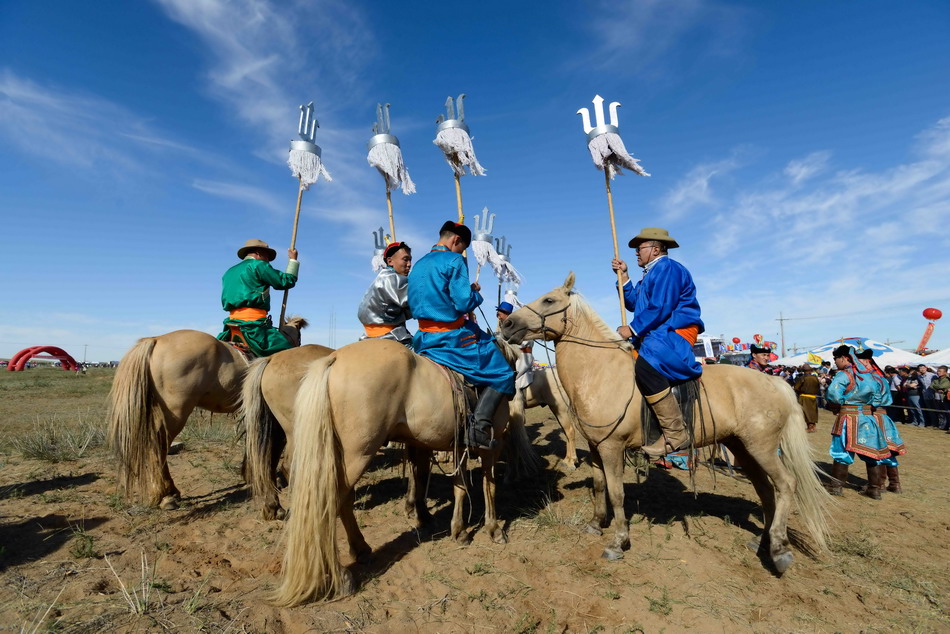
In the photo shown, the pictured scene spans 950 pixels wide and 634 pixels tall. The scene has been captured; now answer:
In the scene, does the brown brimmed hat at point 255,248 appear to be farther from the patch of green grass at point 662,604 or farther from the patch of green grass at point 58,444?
the patch of green grass at point 662,604

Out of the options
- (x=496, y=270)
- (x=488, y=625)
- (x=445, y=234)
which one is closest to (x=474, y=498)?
(x=488, y=625)

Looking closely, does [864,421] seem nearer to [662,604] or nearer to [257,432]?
[662,604]

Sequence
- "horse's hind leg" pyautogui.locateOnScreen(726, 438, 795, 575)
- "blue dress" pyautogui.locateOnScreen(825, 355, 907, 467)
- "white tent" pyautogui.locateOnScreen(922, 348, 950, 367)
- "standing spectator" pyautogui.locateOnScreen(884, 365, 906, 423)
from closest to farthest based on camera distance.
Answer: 1. "horse's hind leg" pyautogui.locateOnScreen(726, 438, 795, 575)
2. "blue dress" pyautogui.locateOnScreen(825, 355, 907, 467)
3. "standing spectator" pyautogui.locateOnScreen(884, 365, 906, 423)
4. "white tent" pyautogui.locateOnScreen(922, 348, 950, 367)

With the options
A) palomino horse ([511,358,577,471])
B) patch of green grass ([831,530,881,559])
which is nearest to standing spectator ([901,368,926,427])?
palomino horse ([511,358,577,471])

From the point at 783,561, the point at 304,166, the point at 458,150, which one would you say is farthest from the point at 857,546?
the point at 304,166

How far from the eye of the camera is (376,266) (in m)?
9.41

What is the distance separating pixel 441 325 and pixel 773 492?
3.50 metres

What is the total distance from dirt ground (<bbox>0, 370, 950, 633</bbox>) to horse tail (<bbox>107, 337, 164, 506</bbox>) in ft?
0.97

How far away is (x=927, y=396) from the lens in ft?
47.5

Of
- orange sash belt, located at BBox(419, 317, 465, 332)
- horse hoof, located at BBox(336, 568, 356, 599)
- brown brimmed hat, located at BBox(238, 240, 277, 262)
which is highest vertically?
brown brimmed hat, located at BBox(238, 240, 277, 262)

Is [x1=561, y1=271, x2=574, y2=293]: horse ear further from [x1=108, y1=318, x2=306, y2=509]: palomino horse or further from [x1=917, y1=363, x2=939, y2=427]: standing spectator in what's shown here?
[x1=917, y1=363, x2=939, y2=427]: standing spectator

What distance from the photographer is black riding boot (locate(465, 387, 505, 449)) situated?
3.79m

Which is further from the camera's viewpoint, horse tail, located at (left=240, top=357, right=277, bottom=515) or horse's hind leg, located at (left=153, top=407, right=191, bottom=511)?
horse's hind leg, located at (left=153, top=407, right=191, bottom=511)

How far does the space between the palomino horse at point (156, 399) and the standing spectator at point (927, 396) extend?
A: 20120 mm
